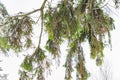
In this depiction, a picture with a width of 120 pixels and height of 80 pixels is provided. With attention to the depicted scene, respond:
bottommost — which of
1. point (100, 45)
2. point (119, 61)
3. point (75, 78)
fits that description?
point (119, 61)

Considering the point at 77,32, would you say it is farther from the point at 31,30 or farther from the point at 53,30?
the point at 31,30

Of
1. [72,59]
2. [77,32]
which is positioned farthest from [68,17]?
[72,59]

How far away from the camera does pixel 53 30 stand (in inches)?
110

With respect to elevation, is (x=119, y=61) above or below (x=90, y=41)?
below

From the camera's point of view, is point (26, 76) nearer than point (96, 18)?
No

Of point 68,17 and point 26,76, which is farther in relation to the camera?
point 26,76

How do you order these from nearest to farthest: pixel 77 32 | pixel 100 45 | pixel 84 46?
1. pixel 77 32
2. pixel 100 45
3. pixel 84 46

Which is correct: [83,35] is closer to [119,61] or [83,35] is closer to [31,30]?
[31,30]

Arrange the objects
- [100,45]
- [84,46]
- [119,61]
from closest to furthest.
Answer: [100,45] → [84,46] → [119,61]

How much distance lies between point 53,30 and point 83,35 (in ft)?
1.20

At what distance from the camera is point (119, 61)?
52.3 ft

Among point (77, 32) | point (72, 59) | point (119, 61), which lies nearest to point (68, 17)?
point (77, 32)

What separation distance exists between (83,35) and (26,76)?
697 mm

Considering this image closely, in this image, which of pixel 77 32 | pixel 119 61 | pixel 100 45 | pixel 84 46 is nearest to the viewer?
pixel 77 32
